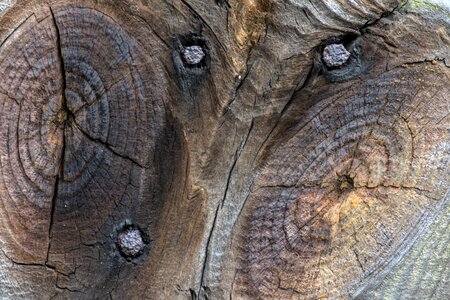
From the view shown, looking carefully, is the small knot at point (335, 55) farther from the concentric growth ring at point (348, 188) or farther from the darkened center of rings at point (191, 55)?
the darkened center of rings at point (191, 55)

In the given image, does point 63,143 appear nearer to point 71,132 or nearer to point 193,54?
point 71,132

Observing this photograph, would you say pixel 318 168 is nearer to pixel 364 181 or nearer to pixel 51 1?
pixel 364 181

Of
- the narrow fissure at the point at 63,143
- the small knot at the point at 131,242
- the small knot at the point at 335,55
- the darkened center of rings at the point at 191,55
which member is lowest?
the small knot at the point at 131,242

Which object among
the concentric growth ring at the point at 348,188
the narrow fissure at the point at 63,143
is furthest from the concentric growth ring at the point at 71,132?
the concentric growth ring at the point at 348,188

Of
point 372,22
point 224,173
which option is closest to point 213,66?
point 224,173

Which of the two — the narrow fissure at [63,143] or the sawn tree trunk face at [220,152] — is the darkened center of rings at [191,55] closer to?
the sawn tree trunk face at [220,152]

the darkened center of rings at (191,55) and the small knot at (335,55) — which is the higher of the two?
the small knot at (335,55)

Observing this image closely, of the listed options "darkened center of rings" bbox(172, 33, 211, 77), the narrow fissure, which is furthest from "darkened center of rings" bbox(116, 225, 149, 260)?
"darkened center of rings" bbox(172, 33, 211, 77)
